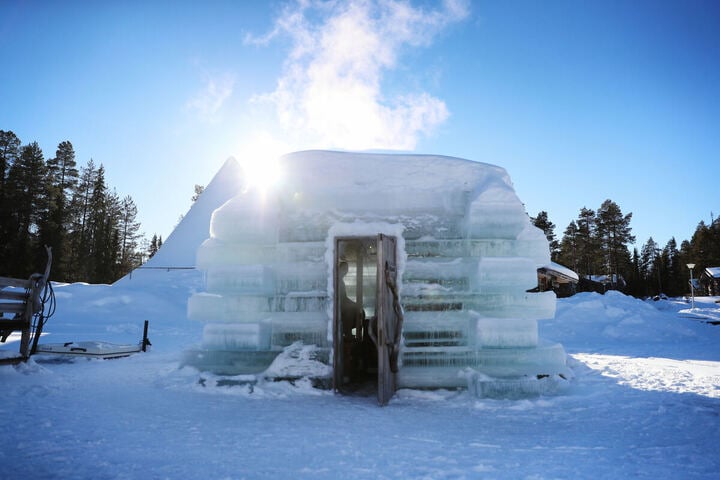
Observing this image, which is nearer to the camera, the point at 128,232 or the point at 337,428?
the point at 337,428

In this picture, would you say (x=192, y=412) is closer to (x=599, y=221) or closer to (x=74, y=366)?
(x=74, y=366)

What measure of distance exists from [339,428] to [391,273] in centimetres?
202

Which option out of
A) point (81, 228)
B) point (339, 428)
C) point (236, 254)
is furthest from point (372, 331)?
point (81, 228)

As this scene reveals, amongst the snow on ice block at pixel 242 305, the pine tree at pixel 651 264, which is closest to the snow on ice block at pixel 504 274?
the snow on ice block at pixel 242 305

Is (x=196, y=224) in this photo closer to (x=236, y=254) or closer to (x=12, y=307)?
(x=12, y=307)

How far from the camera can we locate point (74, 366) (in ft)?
23.7

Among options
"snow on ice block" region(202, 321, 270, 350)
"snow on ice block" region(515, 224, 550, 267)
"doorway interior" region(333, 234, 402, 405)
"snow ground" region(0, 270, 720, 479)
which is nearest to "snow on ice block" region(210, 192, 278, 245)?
"doorway interior" region(333, 234, 402, 405)

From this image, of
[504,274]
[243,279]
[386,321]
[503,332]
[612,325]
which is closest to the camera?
[386,321]

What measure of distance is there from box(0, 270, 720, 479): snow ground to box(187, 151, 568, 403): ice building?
0.47 meters

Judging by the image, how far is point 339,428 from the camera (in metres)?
3.85

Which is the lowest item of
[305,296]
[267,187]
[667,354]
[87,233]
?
[667,354]

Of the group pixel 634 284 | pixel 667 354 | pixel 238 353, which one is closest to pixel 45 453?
pixel 238 353

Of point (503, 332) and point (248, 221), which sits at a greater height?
point (248, 221)

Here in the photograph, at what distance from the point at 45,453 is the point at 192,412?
1487 millimetres
